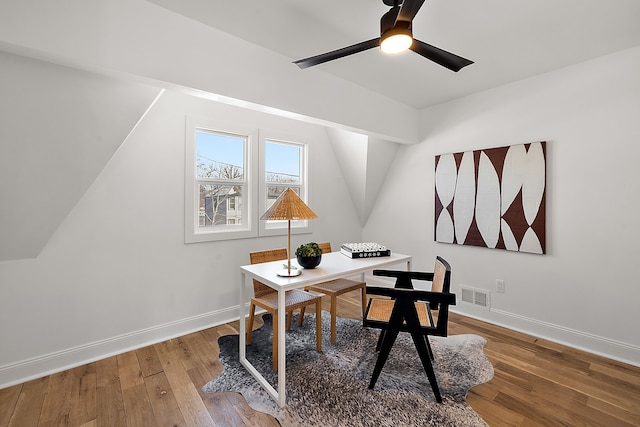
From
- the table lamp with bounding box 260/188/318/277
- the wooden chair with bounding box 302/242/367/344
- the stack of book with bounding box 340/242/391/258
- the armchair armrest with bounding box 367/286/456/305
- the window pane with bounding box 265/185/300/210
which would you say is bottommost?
the wooden chair with bounding box 302/242/367/344

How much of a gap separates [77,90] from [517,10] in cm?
281

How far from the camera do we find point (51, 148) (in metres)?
1.84

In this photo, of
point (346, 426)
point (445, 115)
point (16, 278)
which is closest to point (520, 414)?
point (346, 426)

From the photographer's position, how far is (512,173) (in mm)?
2889

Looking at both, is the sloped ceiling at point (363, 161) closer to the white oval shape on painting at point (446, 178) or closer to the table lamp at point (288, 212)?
the white oval shape on painting at point (446, 178)

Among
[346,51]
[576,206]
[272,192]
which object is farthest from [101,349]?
[576,206]

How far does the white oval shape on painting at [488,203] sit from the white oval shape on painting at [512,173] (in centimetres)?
6

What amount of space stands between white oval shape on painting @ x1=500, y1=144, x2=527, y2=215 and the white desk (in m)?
1.28

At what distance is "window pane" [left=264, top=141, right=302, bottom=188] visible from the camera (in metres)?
3.50

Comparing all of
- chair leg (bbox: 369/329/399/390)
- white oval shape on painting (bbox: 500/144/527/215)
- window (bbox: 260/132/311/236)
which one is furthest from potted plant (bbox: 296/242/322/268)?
white oval shape on painting (bbox: 500/144/527/215)

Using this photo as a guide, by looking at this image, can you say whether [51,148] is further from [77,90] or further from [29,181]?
[77,90]

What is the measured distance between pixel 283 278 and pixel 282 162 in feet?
6.68

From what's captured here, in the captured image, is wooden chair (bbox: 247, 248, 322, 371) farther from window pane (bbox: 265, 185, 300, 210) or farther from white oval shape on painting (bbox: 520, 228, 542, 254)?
white oval shape on painting (bbox: 520, 228, 542, 254)

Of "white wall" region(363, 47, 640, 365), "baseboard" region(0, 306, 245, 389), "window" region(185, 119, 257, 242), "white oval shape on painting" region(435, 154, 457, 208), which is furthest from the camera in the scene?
"white oval shape on painting" region(435, 154, 457, 208)
